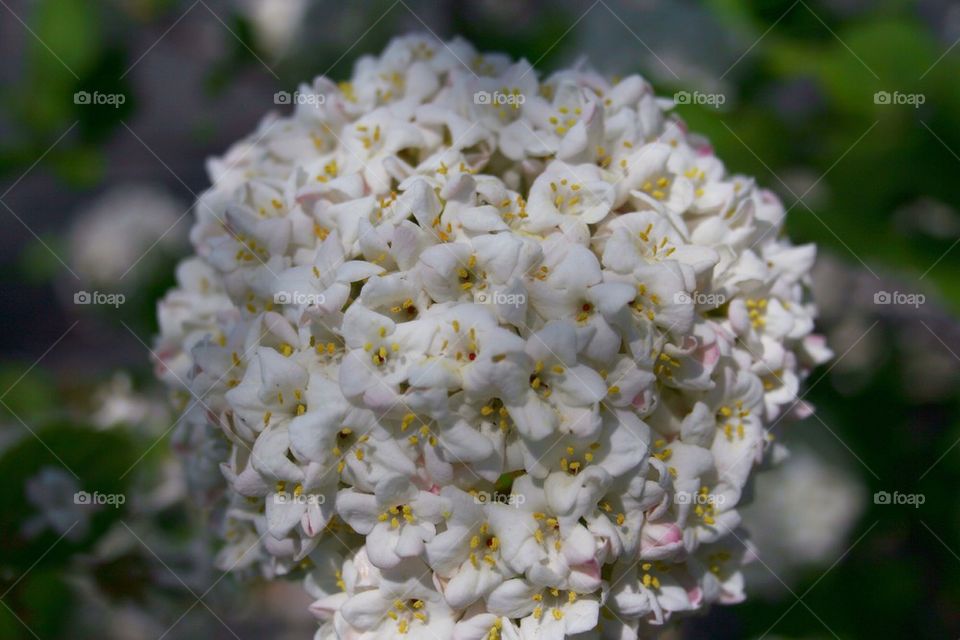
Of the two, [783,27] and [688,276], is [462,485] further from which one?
[783,27]

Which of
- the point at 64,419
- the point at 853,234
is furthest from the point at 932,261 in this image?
the point at 64,419

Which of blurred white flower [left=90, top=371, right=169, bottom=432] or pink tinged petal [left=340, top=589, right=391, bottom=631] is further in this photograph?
blurred white flower [left=90, top=371, right=169, bottom=432]

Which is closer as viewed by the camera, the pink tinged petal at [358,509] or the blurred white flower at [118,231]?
the pink tinged petal at [358,509]

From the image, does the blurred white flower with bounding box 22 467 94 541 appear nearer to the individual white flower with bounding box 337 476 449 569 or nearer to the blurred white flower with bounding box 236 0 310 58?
the individual white flower with bounding box 337 476 449 569

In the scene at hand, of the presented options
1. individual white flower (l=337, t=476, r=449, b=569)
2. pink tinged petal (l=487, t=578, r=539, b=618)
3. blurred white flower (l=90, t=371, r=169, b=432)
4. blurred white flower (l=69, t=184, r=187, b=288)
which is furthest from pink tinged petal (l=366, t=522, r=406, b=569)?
blurred white flower (l=69, t=184, r=187, b=288)

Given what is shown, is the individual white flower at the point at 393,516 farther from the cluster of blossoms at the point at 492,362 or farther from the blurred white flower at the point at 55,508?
the blurred white flower at the point at 55,508

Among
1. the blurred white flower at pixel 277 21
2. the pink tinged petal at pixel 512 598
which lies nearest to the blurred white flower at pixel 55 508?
the pink tinged petal at pixel 512 598

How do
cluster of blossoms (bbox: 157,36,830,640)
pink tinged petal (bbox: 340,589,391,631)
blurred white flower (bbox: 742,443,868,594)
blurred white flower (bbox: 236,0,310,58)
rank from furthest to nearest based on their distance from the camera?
blurred white flower (bbox: 236,0,310,58), blurred white flower (bbox: 742,443,868,594), pink tinged petal (bbox: 340,589,391,631), cluster of blossoms (bbox: 157,36,830,640)
